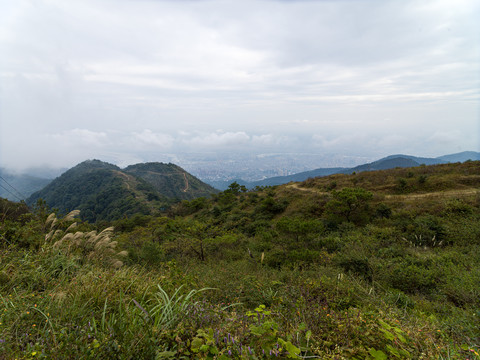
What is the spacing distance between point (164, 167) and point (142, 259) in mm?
152939

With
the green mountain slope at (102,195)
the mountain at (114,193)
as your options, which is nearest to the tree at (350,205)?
the mountain at (114,193)

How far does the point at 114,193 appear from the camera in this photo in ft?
280

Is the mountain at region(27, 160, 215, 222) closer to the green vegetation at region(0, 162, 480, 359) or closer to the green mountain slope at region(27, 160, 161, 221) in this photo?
the green mountain slope at region(27, 160, 161, 221)

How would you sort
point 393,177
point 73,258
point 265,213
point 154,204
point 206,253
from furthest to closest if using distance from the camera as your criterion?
point 154,204 → point 265,213 → point 393,177 → point 206,253 → point 73,258

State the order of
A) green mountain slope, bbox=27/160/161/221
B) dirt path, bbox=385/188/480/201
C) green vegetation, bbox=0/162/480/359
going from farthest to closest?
green mountain slope, bbox=27/160/161/221 < dirt path, bbox=385/188/480/201 < green vegetation, bbox=0/162/480/359

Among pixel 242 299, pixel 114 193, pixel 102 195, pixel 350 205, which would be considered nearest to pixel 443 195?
pixel 350 205

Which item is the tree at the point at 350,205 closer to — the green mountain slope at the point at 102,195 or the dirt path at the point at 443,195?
the dirt path at the point at 443,195

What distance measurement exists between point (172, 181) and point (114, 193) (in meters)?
44.1

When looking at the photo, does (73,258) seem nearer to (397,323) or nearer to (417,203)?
(397,323)

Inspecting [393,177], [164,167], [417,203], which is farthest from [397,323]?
[164,167]

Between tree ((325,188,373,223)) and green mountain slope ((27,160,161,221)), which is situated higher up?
tree ((325,188,373,223))

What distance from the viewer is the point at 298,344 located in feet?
6.28

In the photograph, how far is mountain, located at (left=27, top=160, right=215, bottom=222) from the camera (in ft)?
232

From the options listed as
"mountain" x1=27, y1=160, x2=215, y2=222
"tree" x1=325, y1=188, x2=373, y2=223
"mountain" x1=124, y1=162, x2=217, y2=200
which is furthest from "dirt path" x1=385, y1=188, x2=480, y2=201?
"mountain" x1=124, y1=162, x2=217, y2=200
